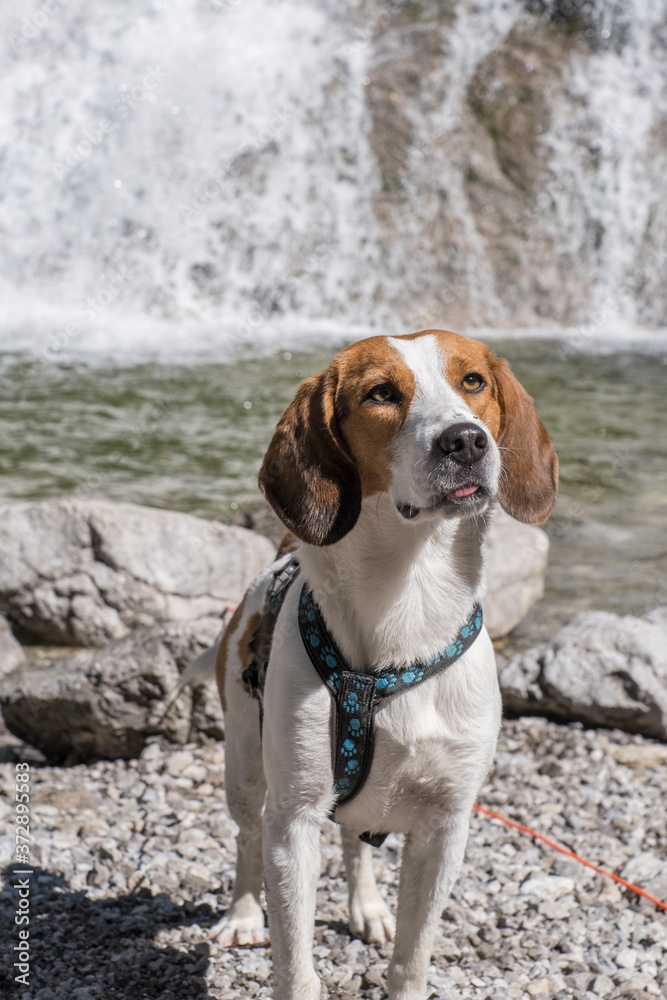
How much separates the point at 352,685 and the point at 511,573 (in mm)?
4222

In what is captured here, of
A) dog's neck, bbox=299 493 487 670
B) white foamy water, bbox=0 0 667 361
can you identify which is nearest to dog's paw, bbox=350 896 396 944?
dog's neck, bbox=299 493 487 670

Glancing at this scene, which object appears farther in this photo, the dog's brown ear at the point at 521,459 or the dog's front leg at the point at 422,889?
the dog's brown ear at the point at 521,459

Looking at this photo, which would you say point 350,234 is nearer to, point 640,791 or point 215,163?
point 215,163

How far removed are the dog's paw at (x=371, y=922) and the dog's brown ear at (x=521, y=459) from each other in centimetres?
158

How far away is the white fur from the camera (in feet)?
7.93

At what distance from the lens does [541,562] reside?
683cm

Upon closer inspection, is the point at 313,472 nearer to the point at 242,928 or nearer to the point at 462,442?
the point at 462,442

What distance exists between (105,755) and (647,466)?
7.68 metres

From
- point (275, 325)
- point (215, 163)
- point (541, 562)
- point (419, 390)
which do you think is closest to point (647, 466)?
point (541, 562)

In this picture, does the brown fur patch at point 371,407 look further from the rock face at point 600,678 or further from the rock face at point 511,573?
the rock face at point 511,573

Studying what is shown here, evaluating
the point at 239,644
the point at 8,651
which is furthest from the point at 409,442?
the point at 8,651

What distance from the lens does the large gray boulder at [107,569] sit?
227 inches

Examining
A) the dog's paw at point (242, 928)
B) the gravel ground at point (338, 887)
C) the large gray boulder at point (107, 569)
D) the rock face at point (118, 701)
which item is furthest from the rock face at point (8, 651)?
the dog's paw at point (242, 928)

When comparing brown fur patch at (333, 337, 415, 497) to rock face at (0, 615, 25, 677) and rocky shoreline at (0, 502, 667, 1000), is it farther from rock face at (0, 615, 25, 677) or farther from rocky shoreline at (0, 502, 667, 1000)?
rock face at (0, 615, 25, 677)
